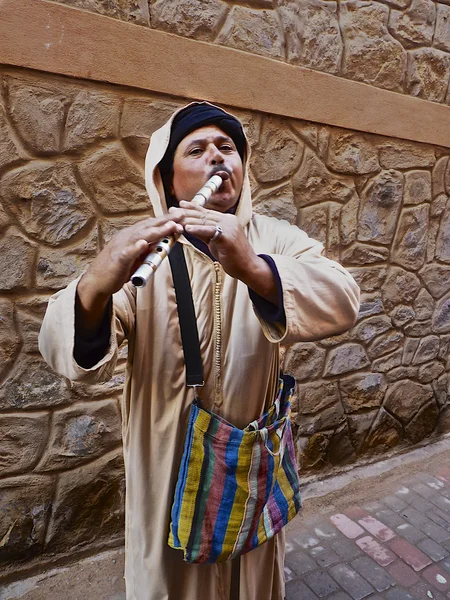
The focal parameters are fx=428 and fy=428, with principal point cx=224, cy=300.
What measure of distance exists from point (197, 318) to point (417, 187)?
218 centimetres

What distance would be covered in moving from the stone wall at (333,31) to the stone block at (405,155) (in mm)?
306

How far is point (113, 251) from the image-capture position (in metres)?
0.88

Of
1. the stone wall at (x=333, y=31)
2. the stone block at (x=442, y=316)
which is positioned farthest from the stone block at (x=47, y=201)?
the stone block at (x=442, y=316)

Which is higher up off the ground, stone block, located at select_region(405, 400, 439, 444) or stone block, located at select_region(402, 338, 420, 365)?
stone block, located at select_region(402, 338, 420, 365)

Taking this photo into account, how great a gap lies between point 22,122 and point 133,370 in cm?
118

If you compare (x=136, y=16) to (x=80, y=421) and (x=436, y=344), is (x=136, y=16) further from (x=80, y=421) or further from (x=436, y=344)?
(x=436, y=344)

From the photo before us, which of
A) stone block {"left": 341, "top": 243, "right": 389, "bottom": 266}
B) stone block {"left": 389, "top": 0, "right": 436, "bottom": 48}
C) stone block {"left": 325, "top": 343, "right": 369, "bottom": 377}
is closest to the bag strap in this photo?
stone block {"left": 325, "top": 343, "right": 369, "bottom": 377}

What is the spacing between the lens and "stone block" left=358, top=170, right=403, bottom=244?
8.40 feet

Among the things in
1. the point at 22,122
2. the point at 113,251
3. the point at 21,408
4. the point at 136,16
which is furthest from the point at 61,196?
the point at 113,251

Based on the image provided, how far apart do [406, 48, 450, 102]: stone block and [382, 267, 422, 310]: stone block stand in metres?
1.09

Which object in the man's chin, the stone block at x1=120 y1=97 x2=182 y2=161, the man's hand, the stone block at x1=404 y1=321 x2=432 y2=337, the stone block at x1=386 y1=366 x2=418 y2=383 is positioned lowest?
the stone block at x1=386 y1=366 x2=418 y2=383

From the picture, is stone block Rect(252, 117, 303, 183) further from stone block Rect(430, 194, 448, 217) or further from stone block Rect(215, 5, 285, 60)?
stone block Rect(430, 194, 448, 217)

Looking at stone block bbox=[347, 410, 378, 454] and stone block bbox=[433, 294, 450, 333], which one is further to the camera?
stone block bbox=[433, 294, 450, 333]

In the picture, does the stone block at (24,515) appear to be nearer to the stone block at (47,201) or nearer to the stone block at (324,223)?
the stone block at (47,201)
